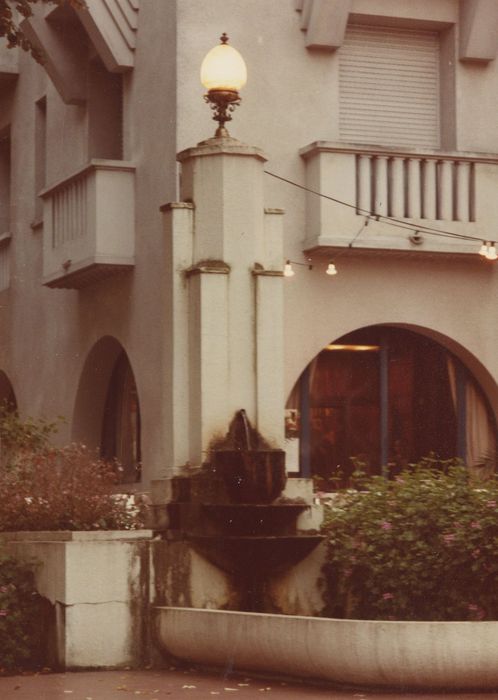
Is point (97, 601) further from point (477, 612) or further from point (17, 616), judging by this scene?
point (477, 612)

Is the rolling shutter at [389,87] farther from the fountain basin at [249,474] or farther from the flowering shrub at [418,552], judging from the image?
the flowering shrub at [418,552]

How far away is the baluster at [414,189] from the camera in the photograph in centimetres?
2044

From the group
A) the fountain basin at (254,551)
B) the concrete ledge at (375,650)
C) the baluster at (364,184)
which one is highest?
the baluster at (364,184)

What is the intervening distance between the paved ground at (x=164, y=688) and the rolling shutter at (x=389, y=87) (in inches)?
383

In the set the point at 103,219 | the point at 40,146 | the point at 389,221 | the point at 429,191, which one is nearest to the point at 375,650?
the point at 389,221

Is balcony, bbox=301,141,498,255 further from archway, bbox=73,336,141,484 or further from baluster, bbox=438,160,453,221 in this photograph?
archway, bbox=73,336,141,484

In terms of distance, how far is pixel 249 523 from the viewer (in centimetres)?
Result: 1356

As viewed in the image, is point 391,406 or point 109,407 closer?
point 391,406

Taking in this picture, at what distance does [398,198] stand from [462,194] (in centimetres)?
85

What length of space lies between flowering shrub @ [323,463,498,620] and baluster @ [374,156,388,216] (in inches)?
279

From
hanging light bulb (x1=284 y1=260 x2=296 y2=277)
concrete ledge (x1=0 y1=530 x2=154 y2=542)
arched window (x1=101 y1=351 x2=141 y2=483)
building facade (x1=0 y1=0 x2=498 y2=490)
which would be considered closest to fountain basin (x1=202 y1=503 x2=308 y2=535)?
concrete ledge (x1=0 y1=530 x2=154 y2=542)

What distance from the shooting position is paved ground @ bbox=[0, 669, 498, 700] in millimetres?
11352

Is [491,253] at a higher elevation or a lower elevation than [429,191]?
lower

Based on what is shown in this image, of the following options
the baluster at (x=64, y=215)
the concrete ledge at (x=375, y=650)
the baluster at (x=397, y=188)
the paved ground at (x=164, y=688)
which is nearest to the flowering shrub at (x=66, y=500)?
the paved ground at (x=164, y=688)
